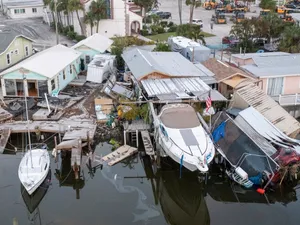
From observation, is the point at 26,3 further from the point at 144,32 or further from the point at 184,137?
the point at 184,137

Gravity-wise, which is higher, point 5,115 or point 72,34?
point 72,34

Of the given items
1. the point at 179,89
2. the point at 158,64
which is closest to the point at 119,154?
the point at 179,89

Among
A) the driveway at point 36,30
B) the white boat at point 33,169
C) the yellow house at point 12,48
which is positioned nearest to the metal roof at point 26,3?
the driveway at point 36,30

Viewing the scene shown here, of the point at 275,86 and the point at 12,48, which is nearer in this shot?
the point at 275,86

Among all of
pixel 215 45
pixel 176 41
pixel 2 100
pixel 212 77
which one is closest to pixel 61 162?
pixel 2 100

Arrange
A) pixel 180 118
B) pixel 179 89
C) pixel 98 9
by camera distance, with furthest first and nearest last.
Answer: pixel 98 9 → pixel 179 89 → pixel 180 118

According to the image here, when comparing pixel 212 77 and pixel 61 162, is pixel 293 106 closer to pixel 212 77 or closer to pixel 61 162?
pixel 212 77
